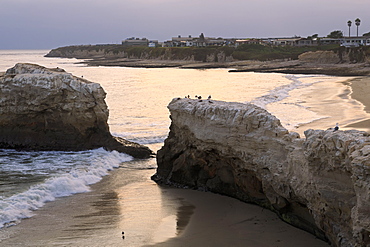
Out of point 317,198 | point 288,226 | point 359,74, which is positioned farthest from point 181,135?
point 359,74

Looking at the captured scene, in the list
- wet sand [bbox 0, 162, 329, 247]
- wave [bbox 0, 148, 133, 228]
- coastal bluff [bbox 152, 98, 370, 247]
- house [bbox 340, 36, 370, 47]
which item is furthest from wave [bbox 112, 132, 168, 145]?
house [bbox 340, 36, 370, 47]

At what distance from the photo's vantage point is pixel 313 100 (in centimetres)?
3509

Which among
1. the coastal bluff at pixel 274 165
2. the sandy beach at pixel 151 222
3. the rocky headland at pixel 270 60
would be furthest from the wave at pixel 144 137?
the rocky headland at pixel 270 60

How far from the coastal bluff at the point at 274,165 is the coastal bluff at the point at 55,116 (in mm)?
4720

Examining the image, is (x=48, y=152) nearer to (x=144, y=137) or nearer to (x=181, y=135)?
(x=144, y=137)

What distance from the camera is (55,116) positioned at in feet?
62.3

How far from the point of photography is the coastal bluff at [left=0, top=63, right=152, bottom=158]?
18.8 m

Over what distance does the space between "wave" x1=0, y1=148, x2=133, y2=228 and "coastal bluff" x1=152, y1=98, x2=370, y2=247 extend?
2260 millimetres

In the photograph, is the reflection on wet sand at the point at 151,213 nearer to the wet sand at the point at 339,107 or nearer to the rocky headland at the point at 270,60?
the wet sand at the point at 339,107

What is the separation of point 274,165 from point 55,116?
34.6 ft

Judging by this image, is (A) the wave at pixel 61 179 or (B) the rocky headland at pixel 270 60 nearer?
(A) the wave at pixel 61 179

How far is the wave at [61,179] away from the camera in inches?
480

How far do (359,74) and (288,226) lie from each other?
184ft

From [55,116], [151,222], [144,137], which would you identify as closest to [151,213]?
[151,222]
